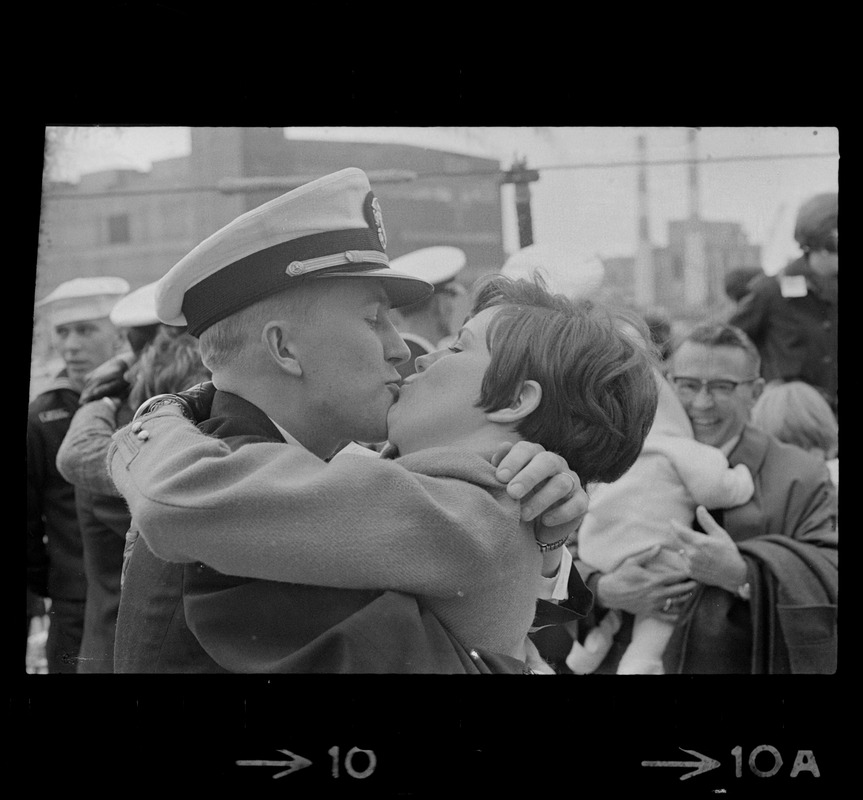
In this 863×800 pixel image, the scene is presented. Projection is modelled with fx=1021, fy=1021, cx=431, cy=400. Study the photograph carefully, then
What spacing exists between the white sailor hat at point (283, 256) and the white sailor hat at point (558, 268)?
239mm

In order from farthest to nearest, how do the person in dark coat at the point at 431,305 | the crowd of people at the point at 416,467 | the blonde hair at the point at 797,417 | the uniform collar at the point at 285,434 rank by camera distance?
the blonde hair at the point at 797,417 → the person in dark coat at the point at 431,305 → the uniform collar at the point at 285,434 → the crowd of people at the point at 416,467

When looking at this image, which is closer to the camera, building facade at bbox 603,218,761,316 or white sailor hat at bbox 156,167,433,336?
white sailor hat at bbox 156,167,433,336

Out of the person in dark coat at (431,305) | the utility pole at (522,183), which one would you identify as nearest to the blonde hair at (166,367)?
the person in dark coat at (431,305)

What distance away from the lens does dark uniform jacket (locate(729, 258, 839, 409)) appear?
262cm

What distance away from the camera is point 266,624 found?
7.86ft

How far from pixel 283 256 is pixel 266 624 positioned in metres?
0.87

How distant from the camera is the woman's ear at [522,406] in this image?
2371mm

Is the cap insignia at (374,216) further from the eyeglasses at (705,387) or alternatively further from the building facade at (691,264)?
the eyeglasses at (705,387)

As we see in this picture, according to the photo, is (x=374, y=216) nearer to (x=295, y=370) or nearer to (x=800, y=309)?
(x=295, y=370)

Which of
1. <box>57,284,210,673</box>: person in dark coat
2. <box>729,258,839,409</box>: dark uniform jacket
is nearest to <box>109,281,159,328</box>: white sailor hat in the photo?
<box>57,284,210,673</box>: person in dark coat

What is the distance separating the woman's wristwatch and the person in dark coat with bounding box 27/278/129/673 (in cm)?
23
